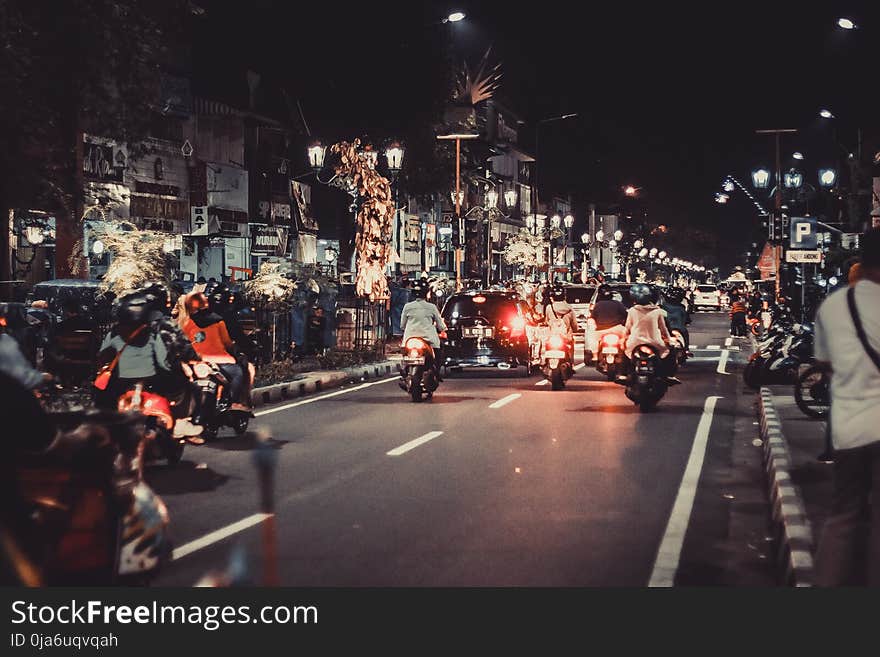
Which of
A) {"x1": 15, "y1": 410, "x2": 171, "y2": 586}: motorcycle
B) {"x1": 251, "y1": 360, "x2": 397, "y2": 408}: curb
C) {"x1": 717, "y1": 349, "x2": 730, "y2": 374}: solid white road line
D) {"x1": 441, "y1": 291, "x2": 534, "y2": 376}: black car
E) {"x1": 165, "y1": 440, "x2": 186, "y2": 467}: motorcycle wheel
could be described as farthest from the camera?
{"x1": 717, "y1": 349, "x2": 730, "y2": 374}: solid white road line

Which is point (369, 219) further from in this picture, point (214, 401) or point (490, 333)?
point (214, 401)

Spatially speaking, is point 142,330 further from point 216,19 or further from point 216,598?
point 216,19

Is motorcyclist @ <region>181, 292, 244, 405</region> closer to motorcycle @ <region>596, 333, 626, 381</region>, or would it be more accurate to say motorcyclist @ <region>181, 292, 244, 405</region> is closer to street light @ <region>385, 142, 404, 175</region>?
motorcycle @ <region>596, 333, 626, 381</region>

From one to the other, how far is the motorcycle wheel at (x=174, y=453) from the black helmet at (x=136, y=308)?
1684mm

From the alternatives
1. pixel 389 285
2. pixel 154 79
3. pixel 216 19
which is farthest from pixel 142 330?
pixel 216 19

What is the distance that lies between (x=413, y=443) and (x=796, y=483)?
529 centimetres

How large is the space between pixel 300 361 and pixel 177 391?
690 inches

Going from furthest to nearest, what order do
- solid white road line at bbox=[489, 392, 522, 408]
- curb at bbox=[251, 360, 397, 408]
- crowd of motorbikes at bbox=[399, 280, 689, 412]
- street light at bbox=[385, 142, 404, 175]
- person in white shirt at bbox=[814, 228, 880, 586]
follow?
street light at bbox=[385, 142, 404, 175] < curb at bbox=[251, 360, 397, 408] < solid white road line at bbox=[489, 392, 522, 408] < crowd of motorbikes at bbox=[399, 280, 689, 412] < person in white shirt at bbox=[814, 228, 880, 586]

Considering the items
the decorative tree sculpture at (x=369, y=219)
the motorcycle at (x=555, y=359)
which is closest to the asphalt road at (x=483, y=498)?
the motorcycle at (x=555, y=359)

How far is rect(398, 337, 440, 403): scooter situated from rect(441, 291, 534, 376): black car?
571cm

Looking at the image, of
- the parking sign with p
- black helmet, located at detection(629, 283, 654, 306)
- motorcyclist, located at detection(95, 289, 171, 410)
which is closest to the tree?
motorcyclist, located at detection(95, 289, 171, 410)

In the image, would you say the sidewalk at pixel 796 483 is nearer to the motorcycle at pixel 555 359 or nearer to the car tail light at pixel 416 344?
the car tail light at pixel 416 344

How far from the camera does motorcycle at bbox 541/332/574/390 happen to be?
23594mm

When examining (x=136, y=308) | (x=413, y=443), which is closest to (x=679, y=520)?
(x=136, y=308)
